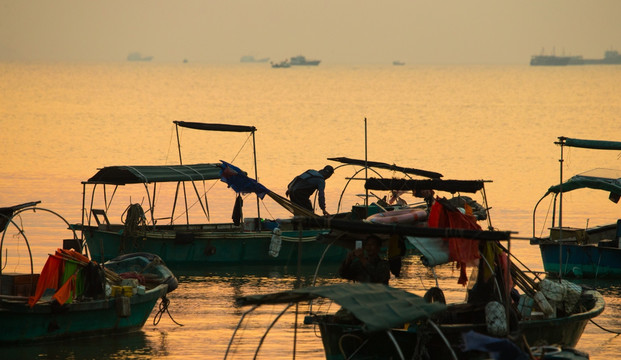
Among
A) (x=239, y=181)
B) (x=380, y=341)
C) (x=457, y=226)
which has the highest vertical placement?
(x=239, y=181)

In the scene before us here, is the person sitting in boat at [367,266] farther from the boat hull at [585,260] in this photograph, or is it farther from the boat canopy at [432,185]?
the boat hull at [585,260]

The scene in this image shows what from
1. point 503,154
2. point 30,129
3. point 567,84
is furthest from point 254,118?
point 567,84

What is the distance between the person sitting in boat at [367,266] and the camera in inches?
674

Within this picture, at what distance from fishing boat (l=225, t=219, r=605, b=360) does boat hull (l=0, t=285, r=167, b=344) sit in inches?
163

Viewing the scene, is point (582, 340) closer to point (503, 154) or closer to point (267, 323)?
point (267, 323)

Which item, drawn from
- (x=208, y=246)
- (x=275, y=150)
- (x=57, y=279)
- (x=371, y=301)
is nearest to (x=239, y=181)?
(x=57, y=279)

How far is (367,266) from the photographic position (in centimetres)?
1716

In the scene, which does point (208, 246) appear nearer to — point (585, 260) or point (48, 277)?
point (585, 260)

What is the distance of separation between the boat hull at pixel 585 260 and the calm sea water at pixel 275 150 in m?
0.53

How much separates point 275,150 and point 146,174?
38.2 m

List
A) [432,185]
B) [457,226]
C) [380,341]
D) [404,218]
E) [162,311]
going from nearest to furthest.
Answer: [380,341] → [457,226] → [404,218] → [162,311] → [432,185]

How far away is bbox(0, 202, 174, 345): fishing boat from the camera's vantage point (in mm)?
18562

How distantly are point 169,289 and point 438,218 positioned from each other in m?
5.99

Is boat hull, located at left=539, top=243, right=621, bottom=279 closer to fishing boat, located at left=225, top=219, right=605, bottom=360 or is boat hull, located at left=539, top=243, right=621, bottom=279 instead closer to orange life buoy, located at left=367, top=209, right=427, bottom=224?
fishing boat, located at left=225, top=219, right=605, bottom=360
